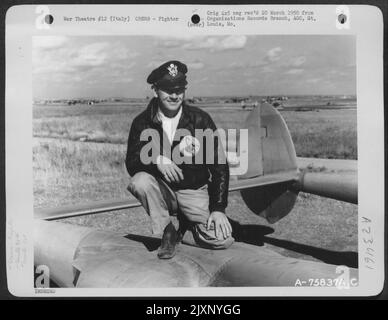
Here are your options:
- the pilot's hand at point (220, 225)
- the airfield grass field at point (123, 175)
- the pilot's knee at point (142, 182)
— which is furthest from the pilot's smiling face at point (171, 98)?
the pilot's hand at point (220, 225)

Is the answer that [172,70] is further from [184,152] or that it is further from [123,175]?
[123,175]

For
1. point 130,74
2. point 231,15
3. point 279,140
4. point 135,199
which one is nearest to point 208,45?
point 231,15

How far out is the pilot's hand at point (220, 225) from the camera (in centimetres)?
222

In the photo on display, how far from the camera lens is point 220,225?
222 centimetres

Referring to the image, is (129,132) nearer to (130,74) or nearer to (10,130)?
(130,74)

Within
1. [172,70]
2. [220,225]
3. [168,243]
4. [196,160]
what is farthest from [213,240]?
[172,70]

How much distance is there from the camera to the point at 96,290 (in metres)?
2.22

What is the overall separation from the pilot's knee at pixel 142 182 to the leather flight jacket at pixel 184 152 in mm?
16

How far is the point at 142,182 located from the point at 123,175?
8 centimetres

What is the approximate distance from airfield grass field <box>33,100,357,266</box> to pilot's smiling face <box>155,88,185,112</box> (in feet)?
0.38

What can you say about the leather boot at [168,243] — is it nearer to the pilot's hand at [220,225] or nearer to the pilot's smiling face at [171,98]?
the pilot's hand at [220,225]

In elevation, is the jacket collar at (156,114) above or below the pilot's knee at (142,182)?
above

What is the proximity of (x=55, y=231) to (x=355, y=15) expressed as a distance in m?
1.42

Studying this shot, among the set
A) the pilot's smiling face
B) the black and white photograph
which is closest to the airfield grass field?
the black and white photograph
